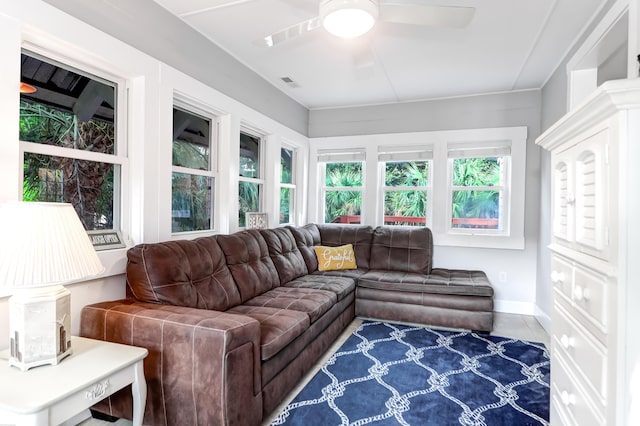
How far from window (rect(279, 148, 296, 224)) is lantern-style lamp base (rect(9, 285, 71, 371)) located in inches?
125

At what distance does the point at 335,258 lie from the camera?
13.9 feet

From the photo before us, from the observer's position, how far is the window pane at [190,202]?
2820 mm

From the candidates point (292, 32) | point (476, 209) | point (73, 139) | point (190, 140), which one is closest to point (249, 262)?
point (190, 140)

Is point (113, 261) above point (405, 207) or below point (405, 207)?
below

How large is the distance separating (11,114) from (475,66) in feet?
12.0

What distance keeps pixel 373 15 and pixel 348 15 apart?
0.13 meters

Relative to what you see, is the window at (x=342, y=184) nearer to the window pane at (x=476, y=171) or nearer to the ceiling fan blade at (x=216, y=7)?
the window pane at (x=476, y=171)

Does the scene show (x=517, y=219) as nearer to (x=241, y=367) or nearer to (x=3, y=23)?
(x=241, y=367)

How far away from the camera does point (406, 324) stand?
3715 mm

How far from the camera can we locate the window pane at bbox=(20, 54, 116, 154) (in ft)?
6.13

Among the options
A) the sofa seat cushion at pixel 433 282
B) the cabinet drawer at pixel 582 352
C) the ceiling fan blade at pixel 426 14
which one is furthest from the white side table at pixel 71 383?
the sofa seat cushion at pixel 433 282

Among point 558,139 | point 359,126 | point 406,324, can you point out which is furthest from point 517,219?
point 558,139

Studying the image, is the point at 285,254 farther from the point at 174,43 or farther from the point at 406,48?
the point at 406,48

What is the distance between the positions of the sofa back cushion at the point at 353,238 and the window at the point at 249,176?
103cm
